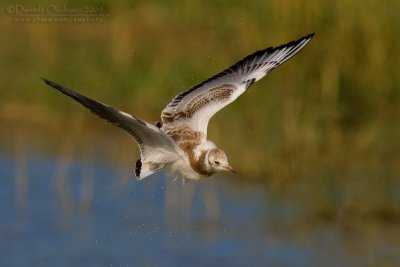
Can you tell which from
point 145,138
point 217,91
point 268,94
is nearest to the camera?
point 145,138

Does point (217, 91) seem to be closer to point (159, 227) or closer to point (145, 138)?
point (145, 138)

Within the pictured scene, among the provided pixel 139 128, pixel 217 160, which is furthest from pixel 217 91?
pixel 139 128

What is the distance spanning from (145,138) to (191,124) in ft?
2.09

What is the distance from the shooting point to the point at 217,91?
30.4 feet

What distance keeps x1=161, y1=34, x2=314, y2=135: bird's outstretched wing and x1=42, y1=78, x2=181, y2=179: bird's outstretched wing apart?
0.52 m

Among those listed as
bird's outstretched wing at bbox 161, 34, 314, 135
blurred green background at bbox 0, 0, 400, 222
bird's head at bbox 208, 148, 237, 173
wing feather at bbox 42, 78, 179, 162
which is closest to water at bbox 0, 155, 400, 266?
blurred green background at bbox 0, 0, 400, 222

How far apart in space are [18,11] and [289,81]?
211 inches

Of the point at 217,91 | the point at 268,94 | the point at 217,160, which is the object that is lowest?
the point at 217,160

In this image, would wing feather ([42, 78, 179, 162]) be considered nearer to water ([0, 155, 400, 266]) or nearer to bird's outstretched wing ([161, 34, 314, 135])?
bird's outstretched wing ([161, 34, 314, 135])

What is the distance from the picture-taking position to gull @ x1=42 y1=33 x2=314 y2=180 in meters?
8.04

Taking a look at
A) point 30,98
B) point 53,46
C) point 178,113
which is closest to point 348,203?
point 178,113

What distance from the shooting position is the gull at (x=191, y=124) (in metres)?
8.04

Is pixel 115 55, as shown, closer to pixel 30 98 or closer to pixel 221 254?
pixel 30 98

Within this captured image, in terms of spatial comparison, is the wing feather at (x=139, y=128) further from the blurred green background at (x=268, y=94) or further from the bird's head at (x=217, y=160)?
the blurred green background at (x=268, y=94)
